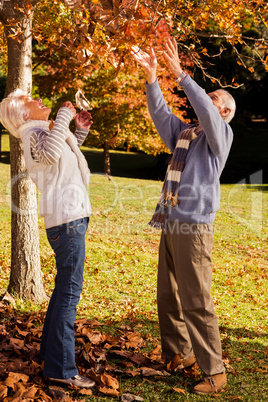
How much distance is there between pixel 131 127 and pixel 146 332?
42.5 feet

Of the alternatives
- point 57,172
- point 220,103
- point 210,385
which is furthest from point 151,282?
point 57,172

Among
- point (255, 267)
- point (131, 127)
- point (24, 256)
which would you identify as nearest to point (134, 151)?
point (131, 127)

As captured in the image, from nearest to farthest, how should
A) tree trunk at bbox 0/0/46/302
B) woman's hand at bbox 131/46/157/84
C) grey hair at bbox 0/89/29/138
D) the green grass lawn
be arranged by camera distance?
grey hair at bbox 0/89/29/138 < woman's hand at bbox 131/46/157/84 < the green grass lawn < tree trunk at bbox 0/0/46/302

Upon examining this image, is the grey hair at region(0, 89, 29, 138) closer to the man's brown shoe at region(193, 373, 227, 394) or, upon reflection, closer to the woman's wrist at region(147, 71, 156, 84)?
the woman's wrist at region(147, 71, 156, 84)

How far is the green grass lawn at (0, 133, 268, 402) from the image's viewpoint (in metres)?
3.84

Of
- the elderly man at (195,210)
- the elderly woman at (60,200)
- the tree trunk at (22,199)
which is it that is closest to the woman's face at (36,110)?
the elderly woman at (60,200)

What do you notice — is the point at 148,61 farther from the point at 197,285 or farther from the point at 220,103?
the point at 197,285

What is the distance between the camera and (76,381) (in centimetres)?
339

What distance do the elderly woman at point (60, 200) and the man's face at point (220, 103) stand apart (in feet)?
3.43

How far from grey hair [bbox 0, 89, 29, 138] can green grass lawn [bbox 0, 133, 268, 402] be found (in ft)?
6.51

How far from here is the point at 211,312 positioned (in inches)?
138

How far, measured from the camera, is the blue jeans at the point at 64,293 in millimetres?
3174

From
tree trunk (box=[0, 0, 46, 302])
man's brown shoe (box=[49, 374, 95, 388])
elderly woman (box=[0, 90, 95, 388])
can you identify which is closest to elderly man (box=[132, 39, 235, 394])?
elderly woman (box=[0, 90, 95, 388])

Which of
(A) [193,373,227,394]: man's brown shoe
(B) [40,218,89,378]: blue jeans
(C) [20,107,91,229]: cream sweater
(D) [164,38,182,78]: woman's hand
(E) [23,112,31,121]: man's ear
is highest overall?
(D) [164,38,182,78]: woman's hand
